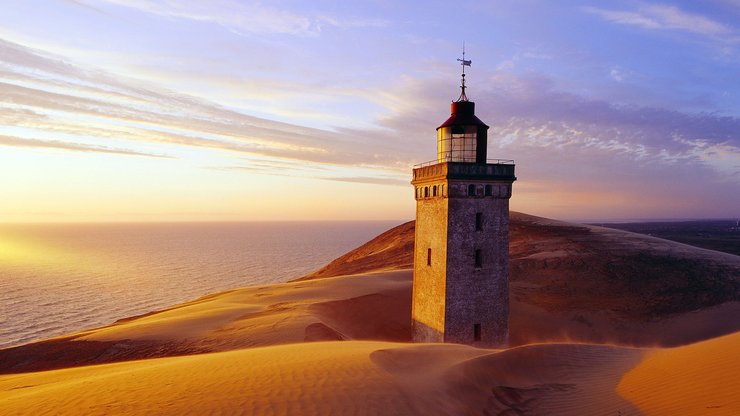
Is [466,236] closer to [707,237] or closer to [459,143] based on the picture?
[459,143]

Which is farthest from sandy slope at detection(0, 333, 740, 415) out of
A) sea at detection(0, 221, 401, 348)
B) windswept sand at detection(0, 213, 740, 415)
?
sea at detection(0, 221, 401, 348)

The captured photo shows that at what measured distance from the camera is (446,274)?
1688 centimetres

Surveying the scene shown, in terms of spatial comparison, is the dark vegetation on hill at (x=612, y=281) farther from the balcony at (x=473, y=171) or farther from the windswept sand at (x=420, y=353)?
the balcony at (x=473, y=171)

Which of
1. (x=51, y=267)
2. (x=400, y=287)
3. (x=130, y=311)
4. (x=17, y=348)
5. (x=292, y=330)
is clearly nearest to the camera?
(x=292, y=330)

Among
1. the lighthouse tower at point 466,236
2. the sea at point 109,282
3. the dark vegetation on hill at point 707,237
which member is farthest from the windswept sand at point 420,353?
the dark vegetation on hill at point 707,237

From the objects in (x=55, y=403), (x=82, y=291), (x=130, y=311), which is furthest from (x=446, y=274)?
(x=82, y=291)

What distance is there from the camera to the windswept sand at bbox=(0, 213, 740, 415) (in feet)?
28.7

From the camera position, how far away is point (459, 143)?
17547 mm

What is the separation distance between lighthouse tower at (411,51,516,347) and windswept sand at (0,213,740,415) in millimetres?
3087

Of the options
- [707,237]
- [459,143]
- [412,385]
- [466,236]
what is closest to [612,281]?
[466,236]

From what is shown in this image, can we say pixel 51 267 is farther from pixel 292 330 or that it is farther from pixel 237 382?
pixel 237 382

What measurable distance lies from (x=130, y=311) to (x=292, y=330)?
38.4 m

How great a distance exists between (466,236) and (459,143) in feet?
12.8

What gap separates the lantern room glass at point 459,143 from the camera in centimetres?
1739
